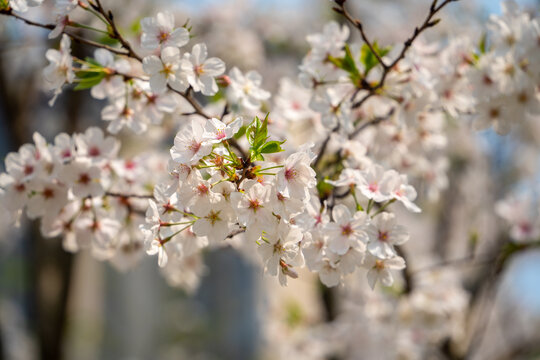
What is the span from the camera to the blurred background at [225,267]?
10.6 ft

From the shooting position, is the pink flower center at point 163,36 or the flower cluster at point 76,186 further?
the flower cluster at point 76,186

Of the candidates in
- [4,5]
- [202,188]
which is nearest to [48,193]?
[4,5]

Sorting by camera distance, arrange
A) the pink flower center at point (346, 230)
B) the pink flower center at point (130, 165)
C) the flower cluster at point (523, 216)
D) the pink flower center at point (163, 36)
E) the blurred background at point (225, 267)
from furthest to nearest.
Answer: the blurred background at point (225, 267)
the flower cluster at point (523, 216)
the pink flower center at point (130, 165)
the pink flower center at point (163, 36)
the pink flower center at point (346, 230)

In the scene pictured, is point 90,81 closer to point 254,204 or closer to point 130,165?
point 130,165

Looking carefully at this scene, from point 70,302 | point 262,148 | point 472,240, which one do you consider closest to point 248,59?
point 70,302

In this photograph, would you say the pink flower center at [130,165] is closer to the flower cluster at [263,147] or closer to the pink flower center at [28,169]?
the flower cluster at [263,147]

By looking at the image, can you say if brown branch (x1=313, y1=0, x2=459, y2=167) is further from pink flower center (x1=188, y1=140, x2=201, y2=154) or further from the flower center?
pink flower center (x1=188, y1=140, x2=201, y2=154)

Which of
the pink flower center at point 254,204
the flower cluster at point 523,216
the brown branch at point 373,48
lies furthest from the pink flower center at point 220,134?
the flower cluster at point 523,216

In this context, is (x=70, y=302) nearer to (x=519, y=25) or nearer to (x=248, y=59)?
(x=248, y=59)

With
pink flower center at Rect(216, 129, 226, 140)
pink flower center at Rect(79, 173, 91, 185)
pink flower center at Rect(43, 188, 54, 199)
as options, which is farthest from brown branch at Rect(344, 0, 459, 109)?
pink flower center at Rect(43, 188, 54, 199)

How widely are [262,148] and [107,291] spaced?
26.0ft

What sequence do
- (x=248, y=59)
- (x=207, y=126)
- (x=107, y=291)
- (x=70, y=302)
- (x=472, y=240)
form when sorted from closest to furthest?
1. (x=207, y=126)
2. (x=472, y=240)
3. (x=70, y=302)
4. (x=248, y=59)
5. (x=107, y=291)

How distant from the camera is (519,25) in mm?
1396

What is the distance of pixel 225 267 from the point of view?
7.98 metres
